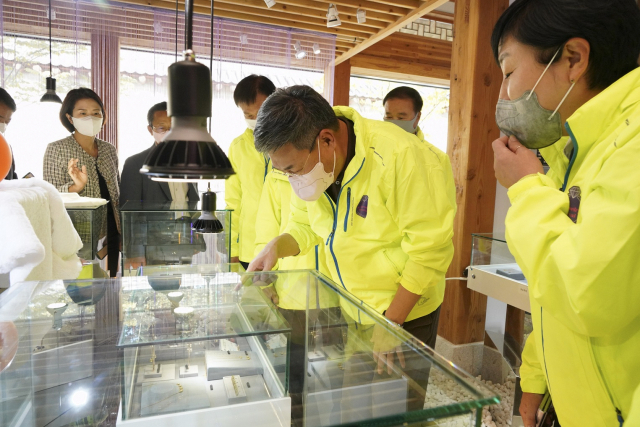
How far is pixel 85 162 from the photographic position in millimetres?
3336

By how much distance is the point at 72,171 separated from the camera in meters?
3.20

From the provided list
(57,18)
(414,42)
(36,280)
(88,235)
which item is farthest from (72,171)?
(414,42)

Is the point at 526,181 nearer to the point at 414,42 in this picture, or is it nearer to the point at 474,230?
the point at 474,230

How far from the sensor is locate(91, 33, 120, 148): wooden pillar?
17.4 feet

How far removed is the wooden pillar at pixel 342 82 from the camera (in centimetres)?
666

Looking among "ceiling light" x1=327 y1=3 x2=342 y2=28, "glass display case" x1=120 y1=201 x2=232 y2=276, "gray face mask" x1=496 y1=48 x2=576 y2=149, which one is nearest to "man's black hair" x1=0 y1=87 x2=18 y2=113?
"glass display case" x1=120 y1=201 x2=232 y2=276

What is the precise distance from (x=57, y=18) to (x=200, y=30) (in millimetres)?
1569

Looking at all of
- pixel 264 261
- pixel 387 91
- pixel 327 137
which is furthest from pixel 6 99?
pixel 387 91

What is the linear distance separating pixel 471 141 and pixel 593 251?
2986mm

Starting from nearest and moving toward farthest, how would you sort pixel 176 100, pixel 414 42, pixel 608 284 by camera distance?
pixel 608 284 < pixel 176 100 < pixel 414 42

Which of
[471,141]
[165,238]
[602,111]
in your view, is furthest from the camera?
[471,141]

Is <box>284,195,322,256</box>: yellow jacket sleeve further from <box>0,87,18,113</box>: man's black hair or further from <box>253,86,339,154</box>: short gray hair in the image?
<box>0,87,18,113</box>: man's black hair

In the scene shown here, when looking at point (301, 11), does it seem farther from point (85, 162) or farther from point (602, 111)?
point (602, 111)

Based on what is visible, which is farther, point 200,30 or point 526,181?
point 200,30
